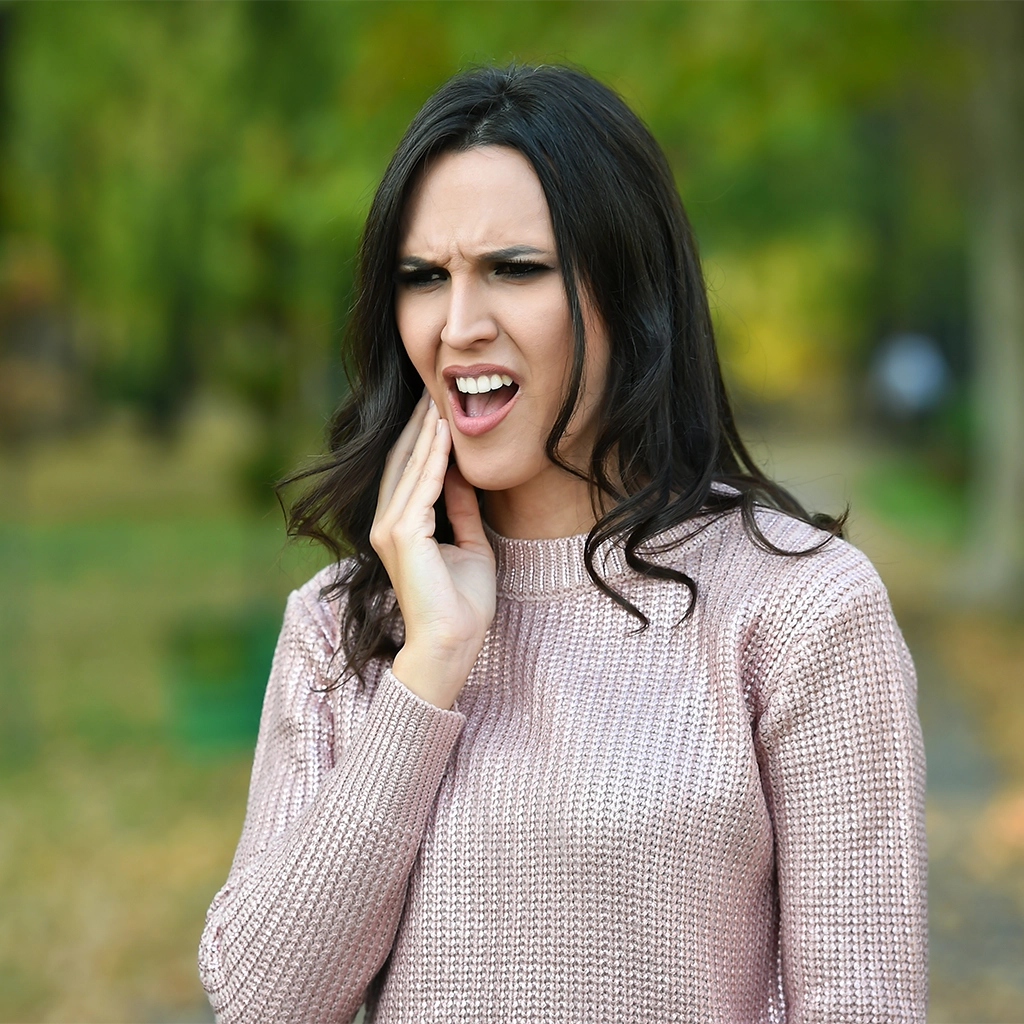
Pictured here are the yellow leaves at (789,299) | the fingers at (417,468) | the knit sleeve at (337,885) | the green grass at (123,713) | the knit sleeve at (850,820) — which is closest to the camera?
the knit sleeve at (850,820)

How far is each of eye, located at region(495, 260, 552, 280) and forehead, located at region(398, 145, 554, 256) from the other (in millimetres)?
28

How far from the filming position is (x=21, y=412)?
8719 millimetres

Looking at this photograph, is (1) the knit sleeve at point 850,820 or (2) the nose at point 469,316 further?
(2) the nose at point 469,316

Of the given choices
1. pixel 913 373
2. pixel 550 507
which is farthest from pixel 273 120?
pixel 913 373

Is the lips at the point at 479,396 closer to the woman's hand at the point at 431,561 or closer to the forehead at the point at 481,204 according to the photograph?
the woman's hand at the point at 431,561

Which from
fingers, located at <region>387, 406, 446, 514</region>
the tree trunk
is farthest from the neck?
the tree trunk

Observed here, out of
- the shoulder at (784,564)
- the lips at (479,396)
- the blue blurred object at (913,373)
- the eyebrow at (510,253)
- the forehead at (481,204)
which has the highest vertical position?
the forehead at (481,204)

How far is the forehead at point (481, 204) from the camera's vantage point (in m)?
1.92

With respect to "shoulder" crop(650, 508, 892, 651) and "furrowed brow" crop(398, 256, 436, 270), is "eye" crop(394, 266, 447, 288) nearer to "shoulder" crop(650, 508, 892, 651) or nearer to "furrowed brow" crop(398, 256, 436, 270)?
"furrowed brow" crop(398, 256, 436, 270)

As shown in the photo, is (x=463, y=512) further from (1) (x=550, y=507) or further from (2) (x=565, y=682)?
(2) (x=565, y=682)

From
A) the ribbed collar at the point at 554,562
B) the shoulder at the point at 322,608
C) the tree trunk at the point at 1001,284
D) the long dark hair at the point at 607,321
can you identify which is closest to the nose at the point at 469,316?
the long dark hair at the point at 607,321

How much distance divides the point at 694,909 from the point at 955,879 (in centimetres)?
405

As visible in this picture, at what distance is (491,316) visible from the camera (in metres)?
1.96

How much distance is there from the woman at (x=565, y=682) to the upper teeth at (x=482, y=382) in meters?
0.01
